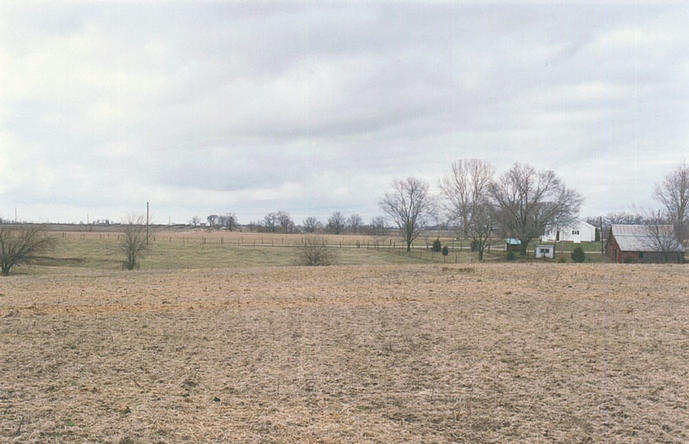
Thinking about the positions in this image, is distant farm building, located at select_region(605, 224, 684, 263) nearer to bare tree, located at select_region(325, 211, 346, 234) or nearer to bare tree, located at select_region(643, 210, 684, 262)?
bare tree, located at select_region(643, 210, 684, 262)

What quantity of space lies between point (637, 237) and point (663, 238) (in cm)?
287

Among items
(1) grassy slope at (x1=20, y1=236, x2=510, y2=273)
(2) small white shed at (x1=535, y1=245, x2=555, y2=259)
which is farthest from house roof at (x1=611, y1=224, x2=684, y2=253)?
(1) grassy slope at (x1=20, y1=236, x2=510, y2=273)

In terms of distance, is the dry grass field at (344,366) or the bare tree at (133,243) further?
the bare tree at (133,243)

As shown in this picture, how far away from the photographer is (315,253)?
115 ft

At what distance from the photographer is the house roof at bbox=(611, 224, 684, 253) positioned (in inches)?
1687

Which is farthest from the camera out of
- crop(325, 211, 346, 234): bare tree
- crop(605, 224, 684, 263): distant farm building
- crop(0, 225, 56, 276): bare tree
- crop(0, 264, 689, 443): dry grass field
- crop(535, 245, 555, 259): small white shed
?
crop(325, 211, 346, 234): bare tree

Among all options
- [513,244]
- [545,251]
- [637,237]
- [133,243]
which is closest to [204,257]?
[133,243]

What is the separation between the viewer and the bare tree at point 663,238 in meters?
41.9

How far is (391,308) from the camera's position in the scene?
11375 mm

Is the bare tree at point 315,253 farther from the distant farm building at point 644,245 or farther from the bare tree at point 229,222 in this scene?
the bare tree at point 229,222

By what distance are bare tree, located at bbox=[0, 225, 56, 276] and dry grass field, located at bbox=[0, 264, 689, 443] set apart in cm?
2531

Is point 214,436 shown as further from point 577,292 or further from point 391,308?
point 577,292

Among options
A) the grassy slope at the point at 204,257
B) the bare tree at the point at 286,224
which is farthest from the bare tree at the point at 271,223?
the grassy slope at the point at 204,257

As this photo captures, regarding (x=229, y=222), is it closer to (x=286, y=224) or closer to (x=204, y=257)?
(x=286, y=224)
